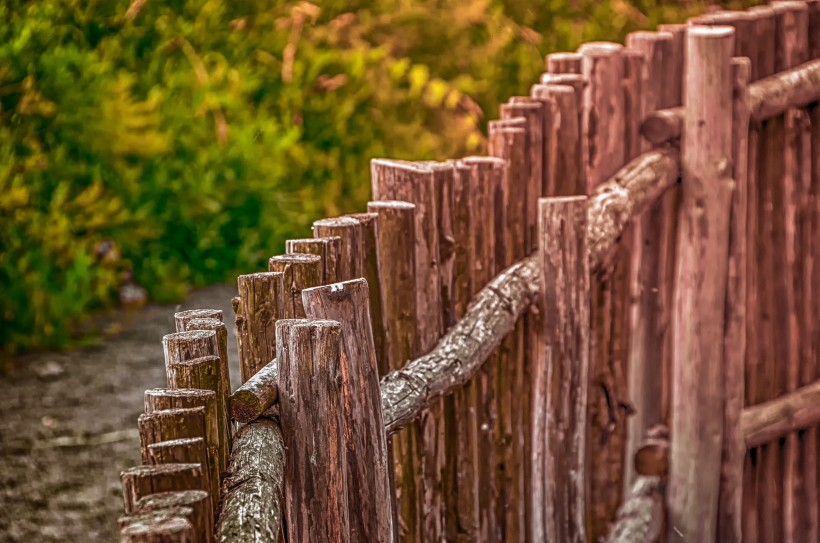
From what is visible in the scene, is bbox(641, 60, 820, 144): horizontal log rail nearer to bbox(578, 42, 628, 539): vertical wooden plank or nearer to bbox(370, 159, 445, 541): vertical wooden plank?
bbox(578, 42, 628, 539): vertical wooden plank

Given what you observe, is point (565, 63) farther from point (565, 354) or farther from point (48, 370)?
point (48, 370)

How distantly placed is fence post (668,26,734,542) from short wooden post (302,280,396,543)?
1.51 meters

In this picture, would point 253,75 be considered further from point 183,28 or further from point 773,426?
point 773,426

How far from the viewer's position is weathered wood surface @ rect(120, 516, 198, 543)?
1.35 metres

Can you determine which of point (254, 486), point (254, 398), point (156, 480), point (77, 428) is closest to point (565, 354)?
point (254, 398)

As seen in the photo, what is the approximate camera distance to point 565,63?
3588mm

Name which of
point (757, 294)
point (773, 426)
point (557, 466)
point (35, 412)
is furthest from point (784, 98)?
point (35, 412)

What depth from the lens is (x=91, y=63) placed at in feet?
19.5

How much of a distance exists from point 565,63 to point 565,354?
39.1 inches

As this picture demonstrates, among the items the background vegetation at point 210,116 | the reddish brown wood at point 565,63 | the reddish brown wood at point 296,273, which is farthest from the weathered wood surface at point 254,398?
the background vegetation at point 210,116

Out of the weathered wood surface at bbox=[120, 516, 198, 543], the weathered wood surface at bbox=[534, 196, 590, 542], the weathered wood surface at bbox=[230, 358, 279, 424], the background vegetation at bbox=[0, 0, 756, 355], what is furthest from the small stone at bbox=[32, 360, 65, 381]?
the weathered wood surface at bbox=[120, 516, 198, 543]

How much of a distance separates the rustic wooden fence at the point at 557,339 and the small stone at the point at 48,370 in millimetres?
2508

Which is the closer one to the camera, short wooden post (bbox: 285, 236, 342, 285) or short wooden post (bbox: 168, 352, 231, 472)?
short wooden post (bbox: 168, 352, 231, 472)

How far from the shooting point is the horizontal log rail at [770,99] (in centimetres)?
348
